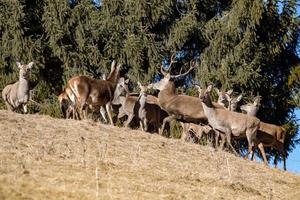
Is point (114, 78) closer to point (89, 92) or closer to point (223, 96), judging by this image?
point (89, 92)

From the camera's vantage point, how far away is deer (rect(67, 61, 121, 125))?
22.3 meters

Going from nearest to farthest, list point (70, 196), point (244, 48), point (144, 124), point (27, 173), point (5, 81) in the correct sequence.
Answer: point (70, 196)
point (27, 173)
point (144, 124)
point (244, 48)
point (5, 81)

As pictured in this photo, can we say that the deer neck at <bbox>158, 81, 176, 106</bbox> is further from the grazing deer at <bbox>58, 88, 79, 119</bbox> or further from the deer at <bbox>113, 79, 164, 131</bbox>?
the grazing deer at <bbox>58, 88, 79, 119</bbox>

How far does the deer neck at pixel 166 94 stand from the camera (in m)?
24.5

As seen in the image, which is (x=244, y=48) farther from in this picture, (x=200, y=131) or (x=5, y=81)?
(x=5, y=81)

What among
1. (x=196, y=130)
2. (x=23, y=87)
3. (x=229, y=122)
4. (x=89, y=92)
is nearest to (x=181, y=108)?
(x=196, y=130)

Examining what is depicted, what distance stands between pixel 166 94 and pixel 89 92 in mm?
3356

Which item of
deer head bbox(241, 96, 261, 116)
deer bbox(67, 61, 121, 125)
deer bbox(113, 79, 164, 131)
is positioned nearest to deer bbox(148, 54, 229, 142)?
deer bbox(113, 79, 164, 131)

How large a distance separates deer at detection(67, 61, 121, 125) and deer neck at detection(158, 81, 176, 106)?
6.03 ft

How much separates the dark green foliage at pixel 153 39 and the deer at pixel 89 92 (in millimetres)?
4802

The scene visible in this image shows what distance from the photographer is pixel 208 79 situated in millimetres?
27547

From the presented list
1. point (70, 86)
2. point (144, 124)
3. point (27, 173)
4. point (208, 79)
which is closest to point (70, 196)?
point (27, 173)

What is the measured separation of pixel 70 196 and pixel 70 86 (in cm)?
1026

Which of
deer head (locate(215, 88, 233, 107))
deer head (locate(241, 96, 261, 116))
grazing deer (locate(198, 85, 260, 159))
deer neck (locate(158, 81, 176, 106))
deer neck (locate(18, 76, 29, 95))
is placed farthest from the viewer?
deer head (locate(215, 88, 233, 107))
